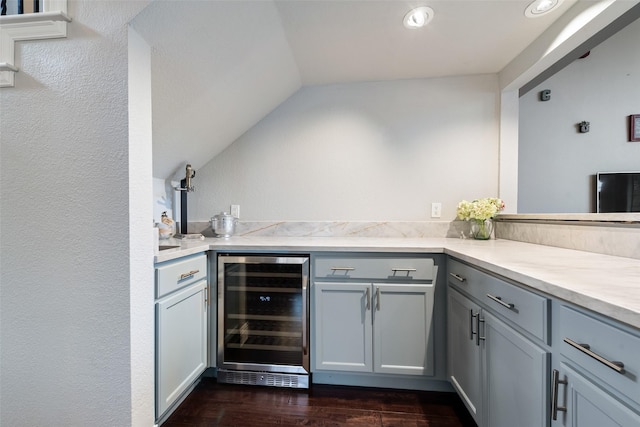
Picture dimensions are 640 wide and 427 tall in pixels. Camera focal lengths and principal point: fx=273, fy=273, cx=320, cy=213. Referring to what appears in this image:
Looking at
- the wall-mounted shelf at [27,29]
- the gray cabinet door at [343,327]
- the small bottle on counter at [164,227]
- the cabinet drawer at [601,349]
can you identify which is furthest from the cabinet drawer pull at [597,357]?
the small bottle on counter at [164,227]

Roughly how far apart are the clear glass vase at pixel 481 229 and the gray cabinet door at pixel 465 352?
0.69m

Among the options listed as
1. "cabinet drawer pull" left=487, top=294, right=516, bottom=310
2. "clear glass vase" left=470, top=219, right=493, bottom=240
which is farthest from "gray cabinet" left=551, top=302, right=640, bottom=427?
"clear glass vase" left=470, top=219, right=493, bottom=240

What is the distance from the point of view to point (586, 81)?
6.10ft

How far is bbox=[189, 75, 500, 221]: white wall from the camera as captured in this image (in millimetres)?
2197

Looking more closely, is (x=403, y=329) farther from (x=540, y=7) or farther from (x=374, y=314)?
(x=540, y=7)

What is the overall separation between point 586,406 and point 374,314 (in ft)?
3.41

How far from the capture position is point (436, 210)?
7.30 ft

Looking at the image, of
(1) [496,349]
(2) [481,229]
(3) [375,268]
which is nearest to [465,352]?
(1) [496,349]

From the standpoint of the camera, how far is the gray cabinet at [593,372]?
0.59 metres

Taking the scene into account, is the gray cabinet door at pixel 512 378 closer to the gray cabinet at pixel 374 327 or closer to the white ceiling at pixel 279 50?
the gray cabinet at pixel 374 327

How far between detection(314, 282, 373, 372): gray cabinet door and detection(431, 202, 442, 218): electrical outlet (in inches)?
37.0

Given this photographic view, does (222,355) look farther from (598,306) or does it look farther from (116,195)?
(598,306)

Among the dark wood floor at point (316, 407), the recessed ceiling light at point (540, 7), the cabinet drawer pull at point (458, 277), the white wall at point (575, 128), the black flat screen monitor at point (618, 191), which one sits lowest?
the dark wood floor at point (316, 407)

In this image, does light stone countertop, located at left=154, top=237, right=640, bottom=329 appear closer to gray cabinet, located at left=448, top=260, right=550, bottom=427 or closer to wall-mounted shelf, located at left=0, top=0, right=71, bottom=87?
gray cabinet, located at left=448, top=260, right=550, bottom=427
